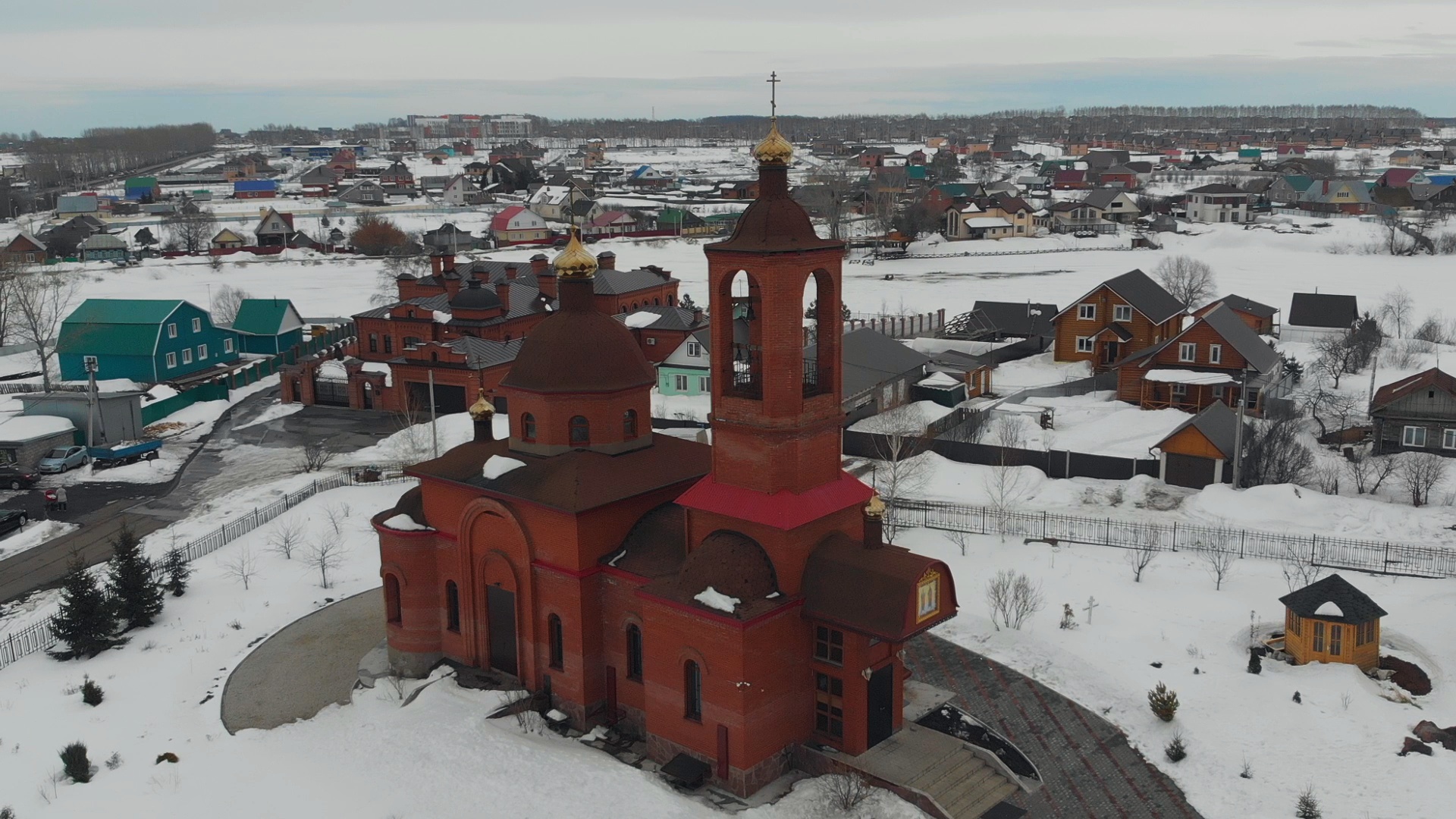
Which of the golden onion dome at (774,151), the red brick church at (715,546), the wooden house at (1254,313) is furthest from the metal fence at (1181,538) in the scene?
the wooden house at (1254,313)

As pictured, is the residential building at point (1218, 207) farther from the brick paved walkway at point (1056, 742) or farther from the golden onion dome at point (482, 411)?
the golden onion dome at point (482, 411)

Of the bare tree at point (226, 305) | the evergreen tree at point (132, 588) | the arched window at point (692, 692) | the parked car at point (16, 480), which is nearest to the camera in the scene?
the arched window at point (692, 692)

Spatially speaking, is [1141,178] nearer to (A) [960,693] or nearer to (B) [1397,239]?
(B) [1397,239]

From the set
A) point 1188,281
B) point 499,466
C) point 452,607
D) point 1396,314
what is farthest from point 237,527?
point 1396,314

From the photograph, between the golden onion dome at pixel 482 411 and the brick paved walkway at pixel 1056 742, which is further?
the golden onion dome at pixel 482 411

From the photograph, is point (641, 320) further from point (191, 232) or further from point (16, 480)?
point (191, 232)

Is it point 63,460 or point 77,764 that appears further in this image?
point 63,460
